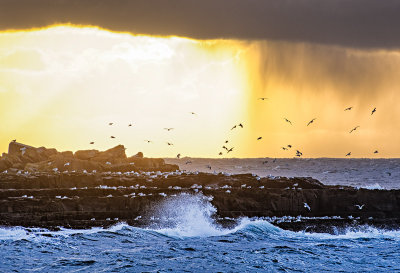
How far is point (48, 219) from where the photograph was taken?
38.0 m

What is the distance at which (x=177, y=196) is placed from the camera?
1604 inches

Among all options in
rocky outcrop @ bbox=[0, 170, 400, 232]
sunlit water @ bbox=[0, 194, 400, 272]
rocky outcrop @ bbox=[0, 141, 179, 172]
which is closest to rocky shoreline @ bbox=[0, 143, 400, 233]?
rocky outcrop @ bbox=[0, 170, 400, 232]

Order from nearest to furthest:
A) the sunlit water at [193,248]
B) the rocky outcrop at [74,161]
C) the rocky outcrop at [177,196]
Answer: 1. the sunlit water at [193,248]
2. the rocky outcrop at [177,196]
3. the rocky outcrop at [74,161]

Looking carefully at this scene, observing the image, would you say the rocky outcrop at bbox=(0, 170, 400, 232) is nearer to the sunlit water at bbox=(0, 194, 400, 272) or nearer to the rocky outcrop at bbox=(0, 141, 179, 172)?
the sunlit water at bbox=(0, 194, 400, 272)

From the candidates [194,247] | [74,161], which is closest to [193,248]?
[194,247]

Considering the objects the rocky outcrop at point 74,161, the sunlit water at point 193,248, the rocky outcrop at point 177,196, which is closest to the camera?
the sunlit water at point 193,248

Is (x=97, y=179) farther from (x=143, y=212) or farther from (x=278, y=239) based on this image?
(x=278, y=239)

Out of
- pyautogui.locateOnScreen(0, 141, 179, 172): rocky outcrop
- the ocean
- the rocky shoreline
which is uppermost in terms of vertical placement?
pyautogui.locateOnScreen(0, 141, 179, 172): rocky outcrop

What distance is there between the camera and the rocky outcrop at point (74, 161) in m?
53.5

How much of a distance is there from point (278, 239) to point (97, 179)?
12.1 m

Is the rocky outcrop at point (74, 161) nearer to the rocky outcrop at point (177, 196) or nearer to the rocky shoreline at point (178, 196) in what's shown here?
the rocky outcrop at point (177, 196)

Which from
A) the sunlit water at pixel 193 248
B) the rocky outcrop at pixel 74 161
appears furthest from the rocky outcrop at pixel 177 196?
the rocky outcrop at pixel 74 161

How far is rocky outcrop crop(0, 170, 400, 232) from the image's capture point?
38.4 metres

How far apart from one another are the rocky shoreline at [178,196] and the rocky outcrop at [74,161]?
735cm
